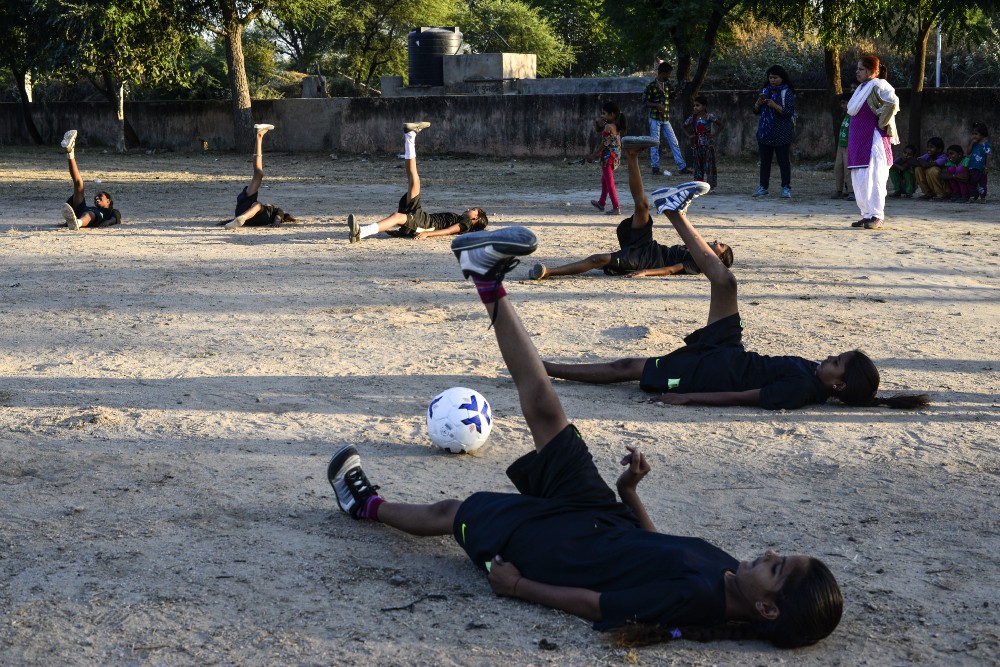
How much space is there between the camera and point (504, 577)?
355 centimetres

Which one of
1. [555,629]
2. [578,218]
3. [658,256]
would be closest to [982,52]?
[578,218]

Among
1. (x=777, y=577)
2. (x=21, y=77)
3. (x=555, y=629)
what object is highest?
(x=21, y=77)

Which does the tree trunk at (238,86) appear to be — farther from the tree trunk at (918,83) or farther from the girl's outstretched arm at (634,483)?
the girl's outstretched arm at (634,483)

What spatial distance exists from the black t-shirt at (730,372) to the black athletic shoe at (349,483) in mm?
2372

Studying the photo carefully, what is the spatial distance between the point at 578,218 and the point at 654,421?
850 cm

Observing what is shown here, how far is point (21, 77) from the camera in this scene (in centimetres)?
3331

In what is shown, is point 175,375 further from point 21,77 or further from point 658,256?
point 21,77

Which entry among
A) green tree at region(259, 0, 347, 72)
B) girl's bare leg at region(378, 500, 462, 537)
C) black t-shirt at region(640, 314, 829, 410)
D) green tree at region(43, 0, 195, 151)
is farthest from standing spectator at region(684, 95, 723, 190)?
green tree at region(259, 0, 347, 72)

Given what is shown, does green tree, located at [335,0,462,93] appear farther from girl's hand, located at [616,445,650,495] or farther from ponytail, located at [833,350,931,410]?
girl's hand, located at [616,445,650,495]

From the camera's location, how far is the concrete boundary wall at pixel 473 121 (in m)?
21.0

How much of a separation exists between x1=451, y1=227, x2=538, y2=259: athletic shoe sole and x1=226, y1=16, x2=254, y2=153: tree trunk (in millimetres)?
25179

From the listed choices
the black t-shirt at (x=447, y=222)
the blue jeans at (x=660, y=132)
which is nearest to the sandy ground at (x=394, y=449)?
the black t-shirt at (x=447, y=222)

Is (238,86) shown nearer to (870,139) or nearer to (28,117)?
(28,117)

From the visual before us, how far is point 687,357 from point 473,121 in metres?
20.2
